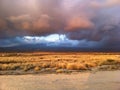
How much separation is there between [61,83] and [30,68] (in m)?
11.9

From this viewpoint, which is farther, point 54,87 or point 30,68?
point 30,68

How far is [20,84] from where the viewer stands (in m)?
21.7

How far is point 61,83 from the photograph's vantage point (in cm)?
2200

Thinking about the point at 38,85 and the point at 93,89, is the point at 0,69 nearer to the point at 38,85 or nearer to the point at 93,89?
the point at 38,85

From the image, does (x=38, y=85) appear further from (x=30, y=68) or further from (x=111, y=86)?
(x=30, y=68)

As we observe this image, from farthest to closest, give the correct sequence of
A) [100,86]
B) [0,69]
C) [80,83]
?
[0,69], [80,83], [100,86]

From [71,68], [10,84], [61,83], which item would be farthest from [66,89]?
[71,68]

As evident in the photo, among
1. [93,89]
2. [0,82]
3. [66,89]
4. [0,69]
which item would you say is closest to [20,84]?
[0,82]

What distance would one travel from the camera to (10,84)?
2169 cm

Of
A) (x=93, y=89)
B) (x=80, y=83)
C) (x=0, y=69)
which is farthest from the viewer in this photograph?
(x=0, y=69)

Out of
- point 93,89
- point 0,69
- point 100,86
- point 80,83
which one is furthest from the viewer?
point 0,69

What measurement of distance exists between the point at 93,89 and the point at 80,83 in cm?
272

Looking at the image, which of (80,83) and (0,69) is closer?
(80,83)

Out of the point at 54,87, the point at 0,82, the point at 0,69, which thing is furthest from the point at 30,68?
the point at 54,87
